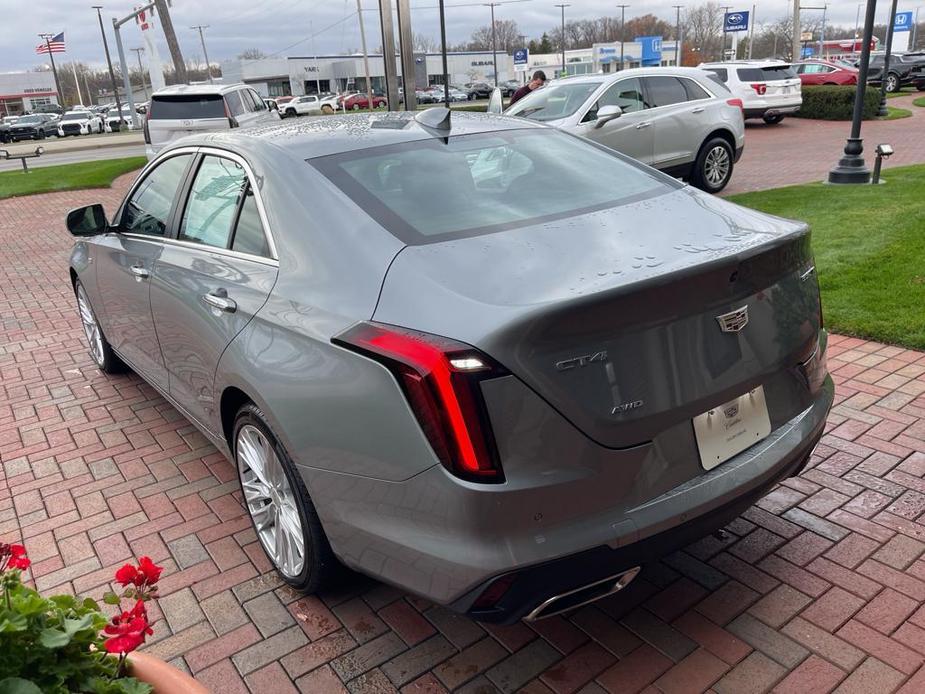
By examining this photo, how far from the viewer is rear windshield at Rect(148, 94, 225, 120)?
15.0 m

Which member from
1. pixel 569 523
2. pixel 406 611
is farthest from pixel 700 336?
pixel 406 611

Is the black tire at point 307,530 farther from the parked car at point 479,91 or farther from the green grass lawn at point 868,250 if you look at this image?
the parked car at point 479,91

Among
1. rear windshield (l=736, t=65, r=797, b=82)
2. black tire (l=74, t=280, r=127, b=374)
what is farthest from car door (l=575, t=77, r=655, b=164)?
rear windshield (l=736, t=65, r=797, b=82)

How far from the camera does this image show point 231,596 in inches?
116

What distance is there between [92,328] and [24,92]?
107 meters

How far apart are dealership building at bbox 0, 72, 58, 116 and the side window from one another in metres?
90.6

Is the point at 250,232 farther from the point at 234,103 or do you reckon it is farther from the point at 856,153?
the point at 234,103

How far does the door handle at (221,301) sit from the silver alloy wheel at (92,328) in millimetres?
2585

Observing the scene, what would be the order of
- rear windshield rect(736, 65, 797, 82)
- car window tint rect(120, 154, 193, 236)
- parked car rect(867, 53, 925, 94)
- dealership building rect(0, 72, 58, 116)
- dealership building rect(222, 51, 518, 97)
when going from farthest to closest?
1. dealership building rect(0, 72, 58, 116)
2. dealership building rect(222, 51, 518, 97)
3. parked car rect(867, 53, 925, 94)
4. rear windshield rect(736, 65, 797, 82)
5. car window tint rect(120, 154, 193, 236)

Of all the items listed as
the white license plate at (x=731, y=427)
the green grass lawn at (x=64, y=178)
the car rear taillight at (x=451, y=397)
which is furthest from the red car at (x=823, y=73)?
the car rear taillight at (x=451, y=397)

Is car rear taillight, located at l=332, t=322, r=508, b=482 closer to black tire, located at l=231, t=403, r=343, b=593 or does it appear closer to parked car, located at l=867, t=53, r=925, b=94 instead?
black tire, located at l=231, t=403, r=343, b=593

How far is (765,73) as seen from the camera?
21.3m

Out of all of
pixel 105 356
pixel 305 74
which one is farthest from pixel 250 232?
pixel 305 74

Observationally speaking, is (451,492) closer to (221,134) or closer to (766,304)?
(766,304)
